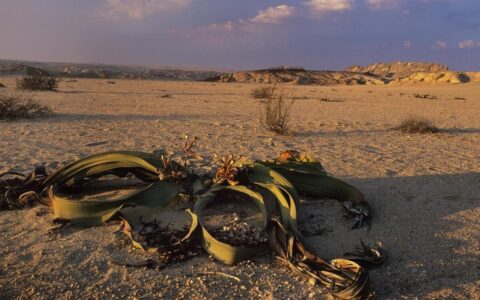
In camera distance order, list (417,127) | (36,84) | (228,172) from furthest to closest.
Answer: (36,84) < (417,127) < (228,172)

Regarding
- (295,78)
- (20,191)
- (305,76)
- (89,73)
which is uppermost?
(20,191)

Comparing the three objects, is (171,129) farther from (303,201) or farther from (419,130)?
(303,201)

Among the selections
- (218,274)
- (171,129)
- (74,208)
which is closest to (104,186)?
(74,208)

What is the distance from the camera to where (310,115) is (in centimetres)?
1123

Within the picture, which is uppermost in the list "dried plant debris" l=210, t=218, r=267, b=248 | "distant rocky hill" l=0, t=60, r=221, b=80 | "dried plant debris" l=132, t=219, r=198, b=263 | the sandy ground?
"dried plant debris" l=210, t=218, r=267, b=248

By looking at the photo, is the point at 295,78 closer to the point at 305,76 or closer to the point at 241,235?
the point at 305,76

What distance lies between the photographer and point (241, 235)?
2977 mm

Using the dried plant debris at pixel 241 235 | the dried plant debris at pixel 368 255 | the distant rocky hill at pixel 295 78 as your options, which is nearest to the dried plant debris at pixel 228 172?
the dried plant debris at pixel 241 235

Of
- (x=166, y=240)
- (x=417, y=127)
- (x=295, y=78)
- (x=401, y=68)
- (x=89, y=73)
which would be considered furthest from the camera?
(x=401, y=68)

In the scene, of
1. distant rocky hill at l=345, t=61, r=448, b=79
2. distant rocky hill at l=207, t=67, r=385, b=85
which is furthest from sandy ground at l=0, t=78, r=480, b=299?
distant rocky hill at l=345, t=61, r=448, b=79

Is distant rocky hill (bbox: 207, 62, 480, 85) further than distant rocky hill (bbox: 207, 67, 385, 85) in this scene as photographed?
No

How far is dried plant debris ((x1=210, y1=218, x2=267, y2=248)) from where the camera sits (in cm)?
289

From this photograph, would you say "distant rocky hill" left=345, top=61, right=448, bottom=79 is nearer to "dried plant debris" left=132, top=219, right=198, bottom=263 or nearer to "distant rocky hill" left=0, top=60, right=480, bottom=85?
"distant rocky hill" left=0, top=60, right=480, bottom=85

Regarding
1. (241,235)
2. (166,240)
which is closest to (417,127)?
(241,235)
